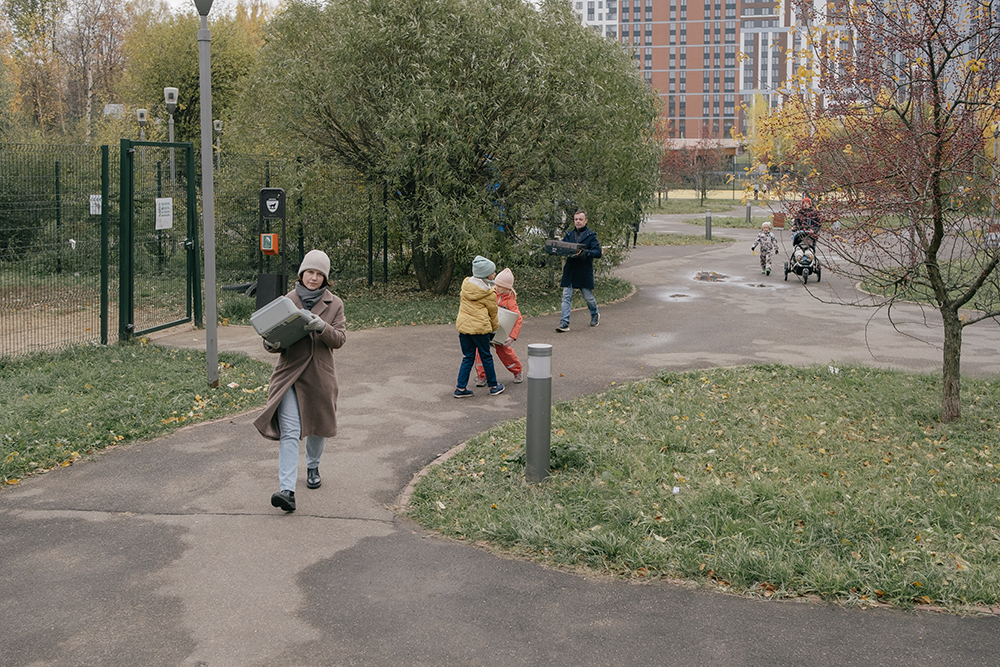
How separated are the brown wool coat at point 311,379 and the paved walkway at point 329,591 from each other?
21.6 inches

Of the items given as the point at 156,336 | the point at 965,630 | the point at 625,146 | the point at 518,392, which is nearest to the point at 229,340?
the point at 156,336

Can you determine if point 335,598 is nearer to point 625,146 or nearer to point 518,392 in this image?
point 518,392

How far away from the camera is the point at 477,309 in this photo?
9477mm

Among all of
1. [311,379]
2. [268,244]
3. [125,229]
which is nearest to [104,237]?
[125,229]

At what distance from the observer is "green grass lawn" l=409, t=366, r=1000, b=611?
5102 mm

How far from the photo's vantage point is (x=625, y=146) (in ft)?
57.3

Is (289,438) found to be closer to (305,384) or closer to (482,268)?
(305,384)

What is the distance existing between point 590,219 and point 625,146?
1.62m

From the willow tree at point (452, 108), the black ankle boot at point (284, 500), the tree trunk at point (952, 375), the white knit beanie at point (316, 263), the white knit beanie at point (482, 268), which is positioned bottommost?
the black ankle boot at point (284, 500)

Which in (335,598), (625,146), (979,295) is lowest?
(335,598)

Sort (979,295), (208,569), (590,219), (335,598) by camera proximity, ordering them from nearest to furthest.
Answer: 1. (335,598)
2. (208,569)
3. (979,295)
4. (590,219)

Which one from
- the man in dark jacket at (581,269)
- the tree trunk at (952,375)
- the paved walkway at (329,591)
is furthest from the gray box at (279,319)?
the man in dark jacket at (581,269)

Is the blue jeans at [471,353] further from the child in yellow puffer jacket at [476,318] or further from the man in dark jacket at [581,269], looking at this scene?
the man in dark jacket at [581,269]

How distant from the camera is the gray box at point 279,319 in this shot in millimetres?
5848
